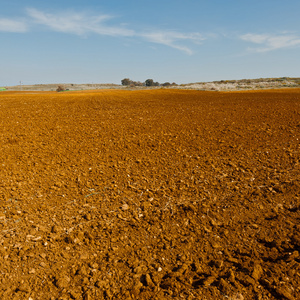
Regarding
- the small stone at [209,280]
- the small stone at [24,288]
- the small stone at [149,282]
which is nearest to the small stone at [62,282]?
the small stone at [24,288]

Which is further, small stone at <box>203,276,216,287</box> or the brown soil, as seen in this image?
the brown soil

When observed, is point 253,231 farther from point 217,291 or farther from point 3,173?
point 3,173

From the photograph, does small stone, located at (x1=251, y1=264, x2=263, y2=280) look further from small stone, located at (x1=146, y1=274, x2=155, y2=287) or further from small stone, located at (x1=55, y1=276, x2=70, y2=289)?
small stone, located at (x1=55, y1=276, x2=70, y2=289)

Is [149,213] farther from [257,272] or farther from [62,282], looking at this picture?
[257,272]

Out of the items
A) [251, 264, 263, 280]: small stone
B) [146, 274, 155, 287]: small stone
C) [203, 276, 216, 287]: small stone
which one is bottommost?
[146, 274, 155, 287]: small stone

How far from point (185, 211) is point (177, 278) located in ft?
4.52

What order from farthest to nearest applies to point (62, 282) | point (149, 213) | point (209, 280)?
1. point (149, 213)
2. point (62, 282)
3. point (209, 280)

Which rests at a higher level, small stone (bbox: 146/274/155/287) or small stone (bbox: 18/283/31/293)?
small stone (bbox: 146/274/155/287)

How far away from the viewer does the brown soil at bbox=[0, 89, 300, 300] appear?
9.42 ft

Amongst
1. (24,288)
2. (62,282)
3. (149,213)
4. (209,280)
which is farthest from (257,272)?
(24,288)

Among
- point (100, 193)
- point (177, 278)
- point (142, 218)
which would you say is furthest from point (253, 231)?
point (100, 193)

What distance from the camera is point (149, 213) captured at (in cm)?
414

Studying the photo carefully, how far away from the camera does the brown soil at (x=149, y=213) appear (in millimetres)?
2871

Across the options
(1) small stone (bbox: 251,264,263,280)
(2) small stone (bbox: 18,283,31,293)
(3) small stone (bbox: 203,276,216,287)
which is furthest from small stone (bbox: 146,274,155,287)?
(2) small stone (bbox: 18,283,31,293)
